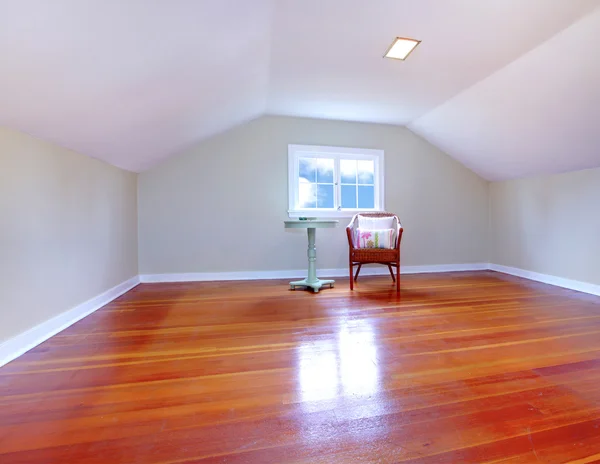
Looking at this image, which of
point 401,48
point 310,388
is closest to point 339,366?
point 310,388

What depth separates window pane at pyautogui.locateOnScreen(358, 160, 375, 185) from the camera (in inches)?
152

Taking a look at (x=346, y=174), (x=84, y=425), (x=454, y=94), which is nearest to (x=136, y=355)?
(x=84, y=425)

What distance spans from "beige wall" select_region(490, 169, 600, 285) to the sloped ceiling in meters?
0.32

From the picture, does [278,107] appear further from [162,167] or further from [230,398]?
[230,398]

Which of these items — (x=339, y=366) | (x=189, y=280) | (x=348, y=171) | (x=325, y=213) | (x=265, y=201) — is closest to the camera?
(x=339, y=366)

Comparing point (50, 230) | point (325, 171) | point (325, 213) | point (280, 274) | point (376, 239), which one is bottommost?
point (280, 274)

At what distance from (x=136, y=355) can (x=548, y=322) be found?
268 cm

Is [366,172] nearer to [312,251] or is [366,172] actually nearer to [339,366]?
[312,251]

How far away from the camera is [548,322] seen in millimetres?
2010

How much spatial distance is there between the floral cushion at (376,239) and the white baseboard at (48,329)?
2.48 metres

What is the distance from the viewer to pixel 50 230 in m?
1.79

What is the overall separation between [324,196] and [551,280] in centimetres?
278

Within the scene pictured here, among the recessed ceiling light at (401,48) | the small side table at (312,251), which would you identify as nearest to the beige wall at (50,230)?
the small side table at (312,251)

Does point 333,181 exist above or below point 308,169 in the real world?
below
